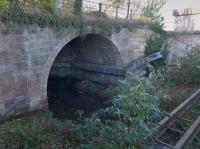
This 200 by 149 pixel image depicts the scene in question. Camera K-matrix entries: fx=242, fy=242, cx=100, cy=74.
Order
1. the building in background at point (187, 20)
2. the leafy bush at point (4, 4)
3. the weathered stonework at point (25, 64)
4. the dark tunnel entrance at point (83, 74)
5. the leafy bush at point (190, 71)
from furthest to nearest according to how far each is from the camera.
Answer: the building in background at point (187, 20) < the dark tunnel entrance at point (83, 74) < the leafy bush at point (190, 71) < the weathered stonework at point (25, 64) < the leafy bush at point (4, 4)

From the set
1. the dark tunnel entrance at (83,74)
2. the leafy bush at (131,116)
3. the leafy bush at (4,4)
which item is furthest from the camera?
the dark tunnel entrance at (83,74)

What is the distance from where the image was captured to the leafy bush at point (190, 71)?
1048 centimetres

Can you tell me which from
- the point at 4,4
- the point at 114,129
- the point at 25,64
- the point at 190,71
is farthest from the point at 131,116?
the point at 190,71

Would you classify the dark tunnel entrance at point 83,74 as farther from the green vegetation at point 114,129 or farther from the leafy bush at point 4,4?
the leafy bush at point 4,4

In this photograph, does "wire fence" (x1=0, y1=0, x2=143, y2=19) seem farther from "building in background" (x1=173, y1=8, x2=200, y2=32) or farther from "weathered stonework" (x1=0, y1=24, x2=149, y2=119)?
"building in background" (x1=173, y1=8, x2=200, y2=32)

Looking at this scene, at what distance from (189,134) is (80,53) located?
10.4m

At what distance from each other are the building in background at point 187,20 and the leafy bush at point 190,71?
687 cm

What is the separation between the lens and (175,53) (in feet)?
48.6

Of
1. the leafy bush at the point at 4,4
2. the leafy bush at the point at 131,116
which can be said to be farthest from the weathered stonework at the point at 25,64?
the leafy bush at the point at 131,116

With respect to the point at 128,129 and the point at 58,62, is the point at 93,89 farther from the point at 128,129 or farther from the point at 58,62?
the point at 128,129

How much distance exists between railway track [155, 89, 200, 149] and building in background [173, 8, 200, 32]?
11.4 metres

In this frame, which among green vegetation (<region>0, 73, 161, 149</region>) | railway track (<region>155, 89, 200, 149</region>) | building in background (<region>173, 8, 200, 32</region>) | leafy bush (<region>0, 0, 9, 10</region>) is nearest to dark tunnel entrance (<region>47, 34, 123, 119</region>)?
green vegetation (<region>0, 73, 161, 149</region>)

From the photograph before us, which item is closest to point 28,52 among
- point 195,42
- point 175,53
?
point 175,53

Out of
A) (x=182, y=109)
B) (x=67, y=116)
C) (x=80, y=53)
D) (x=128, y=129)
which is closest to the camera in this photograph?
(x=128, y=129)
